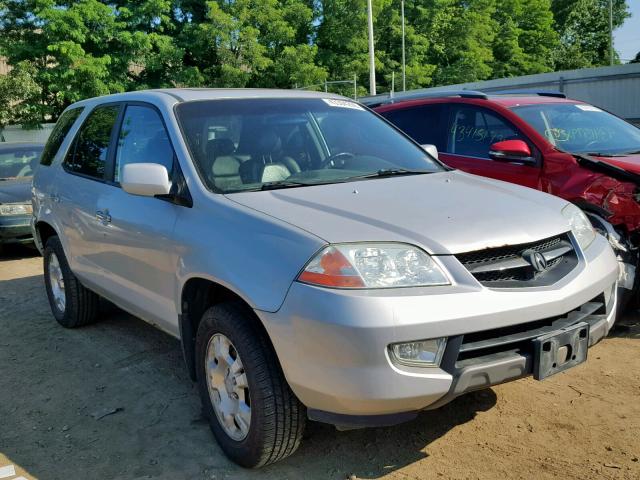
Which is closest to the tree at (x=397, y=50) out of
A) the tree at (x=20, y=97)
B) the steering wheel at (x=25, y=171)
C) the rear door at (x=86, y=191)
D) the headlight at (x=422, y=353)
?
the tree at (x=20, y=97)

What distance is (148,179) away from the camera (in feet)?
10.8

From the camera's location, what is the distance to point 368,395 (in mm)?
2482

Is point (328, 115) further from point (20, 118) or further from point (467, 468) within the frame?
point (20, 118)

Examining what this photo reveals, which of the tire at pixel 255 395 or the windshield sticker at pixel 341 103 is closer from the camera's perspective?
the tire at pixel 255 395

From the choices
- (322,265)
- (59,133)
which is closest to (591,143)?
(322,265)

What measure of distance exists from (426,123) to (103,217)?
11.3ft

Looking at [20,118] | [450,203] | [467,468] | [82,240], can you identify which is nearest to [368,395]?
[467,468]

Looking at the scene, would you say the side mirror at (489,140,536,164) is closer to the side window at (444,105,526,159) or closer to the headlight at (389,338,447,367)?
the side window at (444,105,526,159)

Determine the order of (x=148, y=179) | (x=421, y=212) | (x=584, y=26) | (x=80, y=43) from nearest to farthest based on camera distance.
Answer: (x=421, y=212)
(x=148, y=179)
(x=80, y=43)
(x=584, y=26)

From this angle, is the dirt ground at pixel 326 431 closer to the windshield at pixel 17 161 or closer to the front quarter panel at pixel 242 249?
the front quarter panel at pixel 242 249

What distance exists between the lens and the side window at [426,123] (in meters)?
6.19

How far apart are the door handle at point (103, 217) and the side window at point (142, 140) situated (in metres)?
0.23

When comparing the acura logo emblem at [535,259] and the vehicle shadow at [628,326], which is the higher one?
the acura logo emblem at [535,259]

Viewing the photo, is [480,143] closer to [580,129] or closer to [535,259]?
[580,129]
